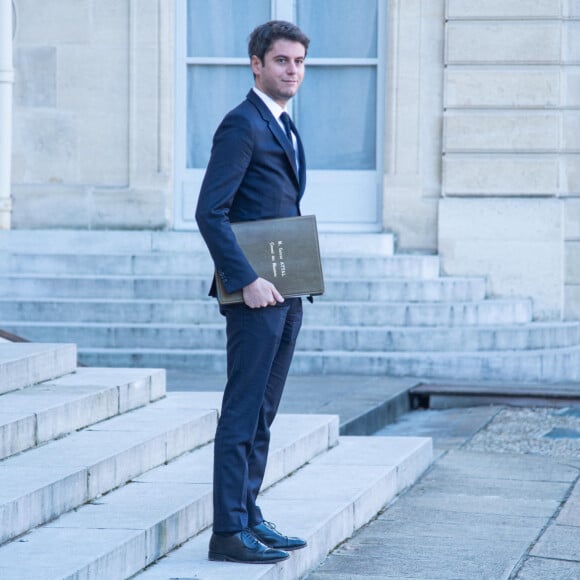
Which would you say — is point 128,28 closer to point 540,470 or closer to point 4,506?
point 540,470

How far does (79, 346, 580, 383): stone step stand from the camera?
1066cm

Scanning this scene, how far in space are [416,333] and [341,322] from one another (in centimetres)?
64

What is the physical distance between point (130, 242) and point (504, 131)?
351 centimetres

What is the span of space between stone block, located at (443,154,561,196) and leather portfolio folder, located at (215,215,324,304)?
7.50m

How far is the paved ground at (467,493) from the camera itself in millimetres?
5426

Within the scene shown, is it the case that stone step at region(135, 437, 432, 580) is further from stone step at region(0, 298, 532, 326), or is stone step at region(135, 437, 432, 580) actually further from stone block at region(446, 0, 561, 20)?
stone block at region(446, 0, 561, 20)

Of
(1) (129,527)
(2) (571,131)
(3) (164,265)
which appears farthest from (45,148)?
(1) (129,527)

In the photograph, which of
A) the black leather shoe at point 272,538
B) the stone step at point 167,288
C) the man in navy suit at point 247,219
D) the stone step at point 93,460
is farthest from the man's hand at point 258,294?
the stone step at point 167,288

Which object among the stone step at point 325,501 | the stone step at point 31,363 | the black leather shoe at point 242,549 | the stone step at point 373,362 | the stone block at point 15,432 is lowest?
the stone step at point 325,501

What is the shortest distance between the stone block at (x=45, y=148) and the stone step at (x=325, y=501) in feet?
18.4

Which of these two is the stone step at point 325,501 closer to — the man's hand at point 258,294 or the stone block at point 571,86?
the man's hand at point 258,294

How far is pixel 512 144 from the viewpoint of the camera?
11.8m

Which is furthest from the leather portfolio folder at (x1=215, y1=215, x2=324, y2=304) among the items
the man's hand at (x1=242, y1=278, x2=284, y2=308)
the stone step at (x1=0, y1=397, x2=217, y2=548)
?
the stone step at (x1=0, y1=397, x2=217, y2=548)

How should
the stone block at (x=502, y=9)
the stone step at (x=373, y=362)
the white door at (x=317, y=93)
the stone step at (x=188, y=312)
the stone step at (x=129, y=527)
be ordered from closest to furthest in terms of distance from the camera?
the stone step at (x=129, y=527), the stone step at (x=373, y=362), the stone step at (x=188, y=312), the stone block at (x=502, y=9), the white door at (x=317, y=93)
